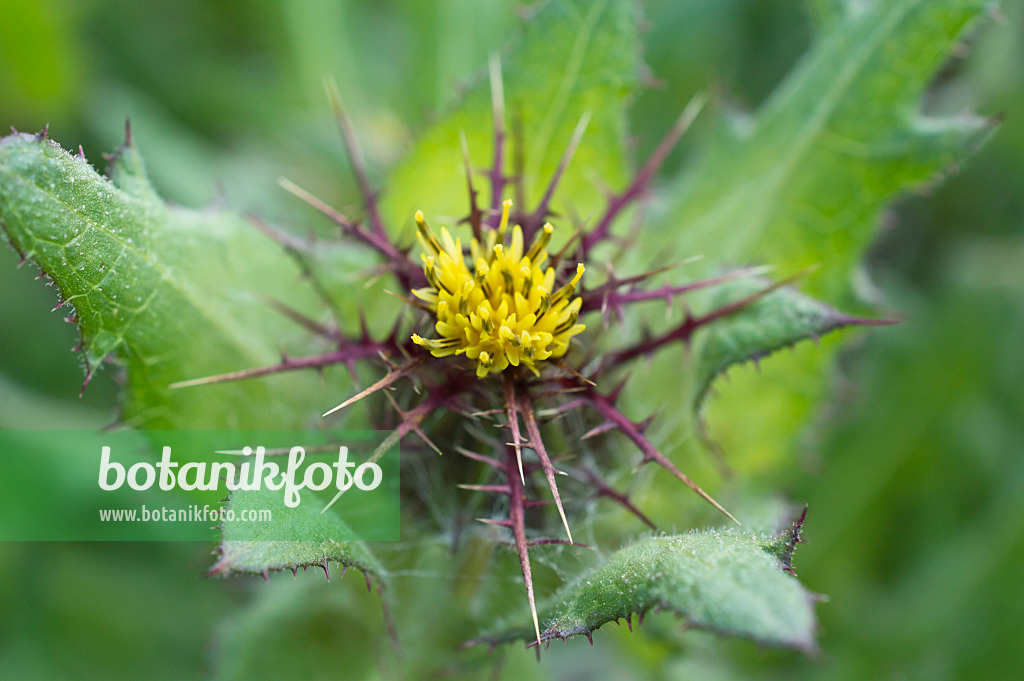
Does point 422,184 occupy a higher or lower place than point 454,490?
higher

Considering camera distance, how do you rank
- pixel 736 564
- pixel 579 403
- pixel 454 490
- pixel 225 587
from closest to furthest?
pixel 736 564 < pixel 579 403 < pixel 454 490 < pixel 225 587

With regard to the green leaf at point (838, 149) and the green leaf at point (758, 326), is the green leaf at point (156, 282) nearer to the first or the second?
the green leaf at point (758, 326)

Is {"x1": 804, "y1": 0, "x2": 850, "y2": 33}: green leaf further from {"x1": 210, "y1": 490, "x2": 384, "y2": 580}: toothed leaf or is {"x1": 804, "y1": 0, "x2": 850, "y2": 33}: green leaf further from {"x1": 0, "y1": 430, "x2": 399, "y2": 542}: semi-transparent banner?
{"x1": 210, "y1": 490, "x2": 384, "y2": 580}: toothed leaf

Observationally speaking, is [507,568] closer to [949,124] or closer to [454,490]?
[454,490]

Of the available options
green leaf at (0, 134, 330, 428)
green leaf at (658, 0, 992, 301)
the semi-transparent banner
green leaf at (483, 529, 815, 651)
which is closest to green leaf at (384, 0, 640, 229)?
green leaf at (658, 0, 992, 301)

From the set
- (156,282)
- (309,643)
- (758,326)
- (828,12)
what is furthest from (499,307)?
(828,12)

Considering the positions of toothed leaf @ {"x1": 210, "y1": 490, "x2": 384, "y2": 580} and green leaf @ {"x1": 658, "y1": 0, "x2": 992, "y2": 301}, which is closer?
toothed leaf @ {"x1": 210, "y1": 490, "x2": 384, "y2": 580}

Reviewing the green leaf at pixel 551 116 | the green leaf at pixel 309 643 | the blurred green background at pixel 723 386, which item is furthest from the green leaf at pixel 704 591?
the green leaf at pixel 551 116

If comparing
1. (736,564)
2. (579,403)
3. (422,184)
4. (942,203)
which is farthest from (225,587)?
(942,203)
